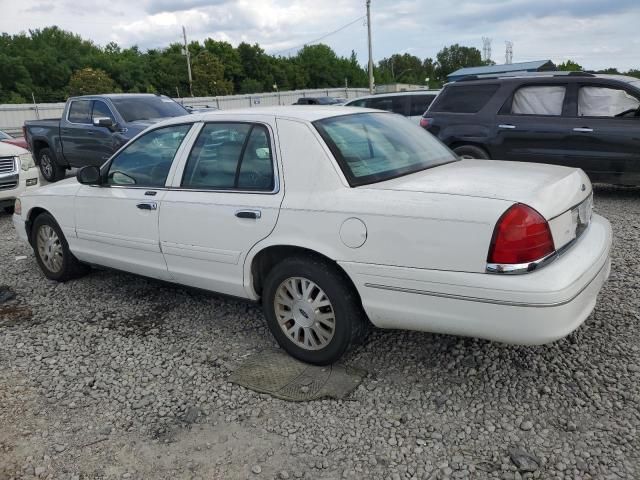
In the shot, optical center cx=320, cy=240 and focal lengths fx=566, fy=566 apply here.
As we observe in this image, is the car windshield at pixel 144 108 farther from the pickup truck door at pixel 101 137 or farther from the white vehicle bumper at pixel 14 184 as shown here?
the white vehicle bumper at pixel 14 184

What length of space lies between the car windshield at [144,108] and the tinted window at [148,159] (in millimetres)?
5857

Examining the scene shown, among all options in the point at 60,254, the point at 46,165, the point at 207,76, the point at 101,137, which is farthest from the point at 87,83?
the point at 60,254

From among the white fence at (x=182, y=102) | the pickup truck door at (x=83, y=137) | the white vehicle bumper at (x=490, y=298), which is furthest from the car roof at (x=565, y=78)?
the white fence at (x=182, y=102)

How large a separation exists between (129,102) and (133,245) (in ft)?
22.2

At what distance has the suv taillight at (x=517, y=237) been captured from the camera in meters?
2.73

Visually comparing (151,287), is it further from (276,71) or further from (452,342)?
(276,71)

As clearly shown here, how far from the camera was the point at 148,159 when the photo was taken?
4.40m

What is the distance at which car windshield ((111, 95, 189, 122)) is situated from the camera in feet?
33.1

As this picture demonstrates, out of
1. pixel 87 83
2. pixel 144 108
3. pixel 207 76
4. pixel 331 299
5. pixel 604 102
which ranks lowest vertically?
pixel 331 299

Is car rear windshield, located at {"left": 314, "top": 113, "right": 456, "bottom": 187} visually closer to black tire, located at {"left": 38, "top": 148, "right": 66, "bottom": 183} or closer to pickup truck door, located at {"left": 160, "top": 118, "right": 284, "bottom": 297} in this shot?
pickup truck door, located at {"left": 160, "top": 118, "right": 284, "bottom": 297}

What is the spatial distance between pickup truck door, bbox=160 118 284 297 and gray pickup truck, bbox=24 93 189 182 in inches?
235

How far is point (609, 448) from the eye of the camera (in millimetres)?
2619

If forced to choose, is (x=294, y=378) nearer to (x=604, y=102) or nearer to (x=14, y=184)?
(x=604, y=102)

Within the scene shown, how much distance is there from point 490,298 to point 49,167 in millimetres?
11766
